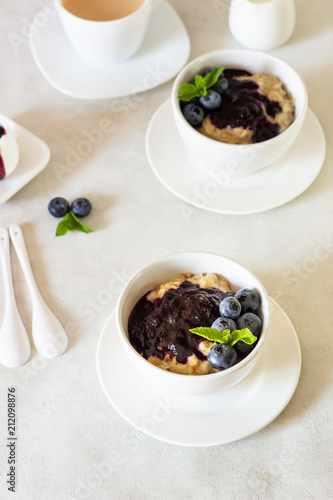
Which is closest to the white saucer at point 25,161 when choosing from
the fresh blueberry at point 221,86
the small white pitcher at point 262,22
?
the fresh blueberry at point 221,86

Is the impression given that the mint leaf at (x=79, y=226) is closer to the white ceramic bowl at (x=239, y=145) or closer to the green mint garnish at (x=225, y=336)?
the white ceramic bowl at (x=239, y=145)

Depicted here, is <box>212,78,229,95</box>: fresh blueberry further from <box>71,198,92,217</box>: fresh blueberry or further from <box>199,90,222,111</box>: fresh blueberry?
<box>71,198,92,217</box>: fresh blueberry

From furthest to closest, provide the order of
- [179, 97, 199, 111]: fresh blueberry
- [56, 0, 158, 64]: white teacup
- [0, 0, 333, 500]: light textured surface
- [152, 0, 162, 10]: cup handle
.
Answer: [152, 0, 162, 10]: cup handle
[56, 0, 158, 64]: white teacup
[179, 97, 199, 111]: fresh blueberry
[0, 0, 333, 500]: light textured surface

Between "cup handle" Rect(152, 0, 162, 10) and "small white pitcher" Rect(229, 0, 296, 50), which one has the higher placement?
"small white pitcher" Rect(229, 0, 296, 50)

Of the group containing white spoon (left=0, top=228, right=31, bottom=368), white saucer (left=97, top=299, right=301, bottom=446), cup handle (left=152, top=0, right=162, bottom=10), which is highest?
cup handle (left=152, top=0, right=162, bottom=10)

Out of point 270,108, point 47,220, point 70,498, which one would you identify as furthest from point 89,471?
point 270,108

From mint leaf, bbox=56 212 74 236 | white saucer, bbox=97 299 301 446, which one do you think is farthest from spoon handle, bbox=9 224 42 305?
white saucer, bbox=97 299 301 446
